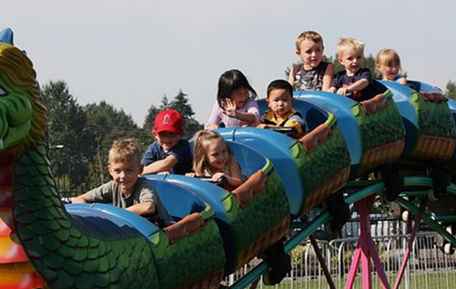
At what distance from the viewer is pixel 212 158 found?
5.53 m

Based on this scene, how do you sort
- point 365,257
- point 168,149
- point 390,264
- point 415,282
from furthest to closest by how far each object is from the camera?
point 390,264, point 415,282, point 365,257, point 168,149

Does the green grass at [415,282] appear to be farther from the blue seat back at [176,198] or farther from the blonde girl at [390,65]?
the blue seat back at [176,198]

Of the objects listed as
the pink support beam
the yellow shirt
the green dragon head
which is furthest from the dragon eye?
the pink support beam

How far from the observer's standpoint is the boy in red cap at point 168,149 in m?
5.73

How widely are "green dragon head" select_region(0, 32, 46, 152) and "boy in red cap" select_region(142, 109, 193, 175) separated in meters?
1.89

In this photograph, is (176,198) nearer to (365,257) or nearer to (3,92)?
(3,92)

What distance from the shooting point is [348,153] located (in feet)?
22.3

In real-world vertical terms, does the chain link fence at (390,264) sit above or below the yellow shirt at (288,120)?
below

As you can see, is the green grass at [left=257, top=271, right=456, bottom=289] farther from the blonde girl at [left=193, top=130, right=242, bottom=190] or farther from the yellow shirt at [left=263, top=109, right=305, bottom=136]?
the blonde girl at [left=193, top=130, right=242, bottom=190]

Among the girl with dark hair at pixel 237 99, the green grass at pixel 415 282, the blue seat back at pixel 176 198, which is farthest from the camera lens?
the green grass at pixel 415 282

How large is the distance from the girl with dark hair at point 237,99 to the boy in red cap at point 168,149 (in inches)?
22.3

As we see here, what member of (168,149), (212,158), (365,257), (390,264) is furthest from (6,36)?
(390,264)

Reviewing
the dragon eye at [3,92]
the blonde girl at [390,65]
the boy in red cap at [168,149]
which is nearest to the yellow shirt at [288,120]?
the boy in red cap at [168,149]

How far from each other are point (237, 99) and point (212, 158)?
3.30 ft
